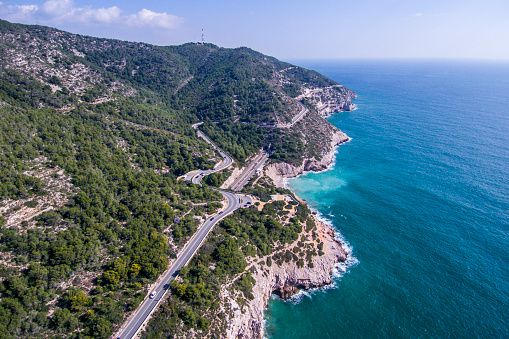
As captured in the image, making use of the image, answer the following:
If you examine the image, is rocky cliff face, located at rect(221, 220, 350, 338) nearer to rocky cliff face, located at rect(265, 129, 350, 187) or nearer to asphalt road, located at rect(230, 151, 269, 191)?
asphalt road, located at rect(230, 151, 269, 191)

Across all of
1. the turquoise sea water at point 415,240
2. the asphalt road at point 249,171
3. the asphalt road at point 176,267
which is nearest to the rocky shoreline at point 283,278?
the turquoise sea water at point 415,240

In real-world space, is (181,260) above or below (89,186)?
below

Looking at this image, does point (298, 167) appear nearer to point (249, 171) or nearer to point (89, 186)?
point (249, 171)

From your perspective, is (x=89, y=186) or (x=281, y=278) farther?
(x=89, y=186)

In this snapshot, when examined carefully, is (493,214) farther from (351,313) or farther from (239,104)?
(239,104)

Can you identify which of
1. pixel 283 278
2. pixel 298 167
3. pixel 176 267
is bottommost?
pixel 283 278

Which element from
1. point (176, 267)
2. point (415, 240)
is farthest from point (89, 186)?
point (415, 240)

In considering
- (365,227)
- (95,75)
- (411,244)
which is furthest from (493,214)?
(95,75)
